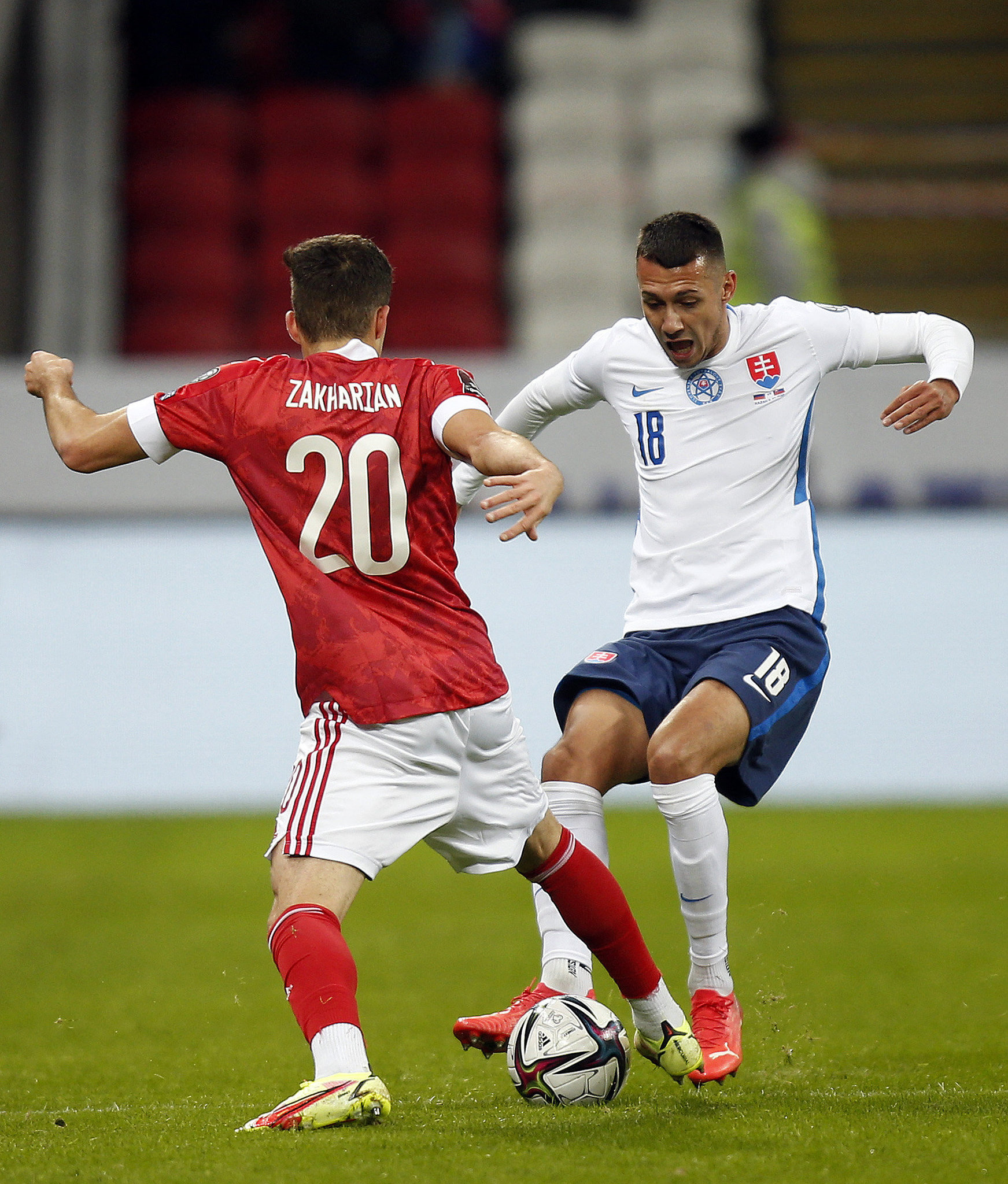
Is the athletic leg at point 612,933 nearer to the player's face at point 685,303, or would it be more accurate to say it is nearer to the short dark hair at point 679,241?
the player's face at point 685,303

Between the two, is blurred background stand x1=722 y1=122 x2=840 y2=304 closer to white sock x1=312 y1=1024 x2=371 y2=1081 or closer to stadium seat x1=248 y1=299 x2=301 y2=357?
stadium seat x1=248 y1=299 x2=301 y2=357

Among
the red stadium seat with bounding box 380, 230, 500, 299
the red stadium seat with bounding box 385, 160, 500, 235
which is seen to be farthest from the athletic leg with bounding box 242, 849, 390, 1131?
the red stadium seat with bounding box 385, 160, 500, 235

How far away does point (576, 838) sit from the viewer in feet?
14.1

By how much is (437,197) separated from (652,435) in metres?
10.9

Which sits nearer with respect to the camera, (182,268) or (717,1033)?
(717,1033)

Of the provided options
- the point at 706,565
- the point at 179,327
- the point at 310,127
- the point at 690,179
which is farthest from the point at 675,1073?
the point at 310,127

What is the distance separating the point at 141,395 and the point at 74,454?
675 centimetres

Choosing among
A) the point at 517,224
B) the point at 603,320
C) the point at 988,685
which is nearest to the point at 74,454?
the point at 988,685

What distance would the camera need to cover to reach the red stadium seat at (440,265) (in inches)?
576

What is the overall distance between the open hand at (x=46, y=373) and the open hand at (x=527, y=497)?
1169 millimetres

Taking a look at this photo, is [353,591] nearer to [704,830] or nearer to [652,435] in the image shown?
[704,830]

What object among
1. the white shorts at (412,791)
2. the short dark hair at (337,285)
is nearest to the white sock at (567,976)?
the white shorts at (412,791)

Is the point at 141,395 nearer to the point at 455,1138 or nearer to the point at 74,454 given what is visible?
the point at 74,454

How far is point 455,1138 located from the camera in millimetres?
3482
